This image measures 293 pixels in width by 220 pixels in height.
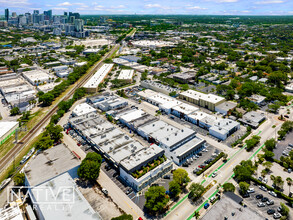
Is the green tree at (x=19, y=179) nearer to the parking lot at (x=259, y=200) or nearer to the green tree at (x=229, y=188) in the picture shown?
the green tree at (x=229, y=188)

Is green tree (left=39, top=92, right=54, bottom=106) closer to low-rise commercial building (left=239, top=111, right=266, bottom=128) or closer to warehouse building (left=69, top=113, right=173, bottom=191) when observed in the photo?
warehouse building (left=69, top=113, right=173, bottom=191)

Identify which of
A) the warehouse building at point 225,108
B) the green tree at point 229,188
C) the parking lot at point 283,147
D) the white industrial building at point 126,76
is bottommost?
the green tree at point 229,188

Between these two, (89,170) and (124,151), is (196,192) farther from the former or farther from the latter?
(89,170)

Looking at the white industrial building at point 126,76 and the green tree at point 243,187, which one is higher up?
the white industrial building at point 126,76

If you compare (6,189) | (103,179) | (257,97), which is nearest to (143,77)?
(257,97)

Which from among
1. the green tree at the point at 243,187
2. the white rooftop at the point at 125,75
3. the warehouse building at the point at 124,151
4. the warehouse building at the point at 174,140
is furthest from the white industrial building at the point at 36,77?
the green tree at the point at 243,187

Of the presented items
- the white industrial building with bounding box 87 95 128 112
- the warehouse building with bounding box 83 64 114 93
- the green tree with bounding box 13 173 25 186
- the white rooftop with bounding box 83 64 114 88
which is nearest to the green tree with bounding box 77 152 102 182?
the green tree with bounding box 13 173 25 186
